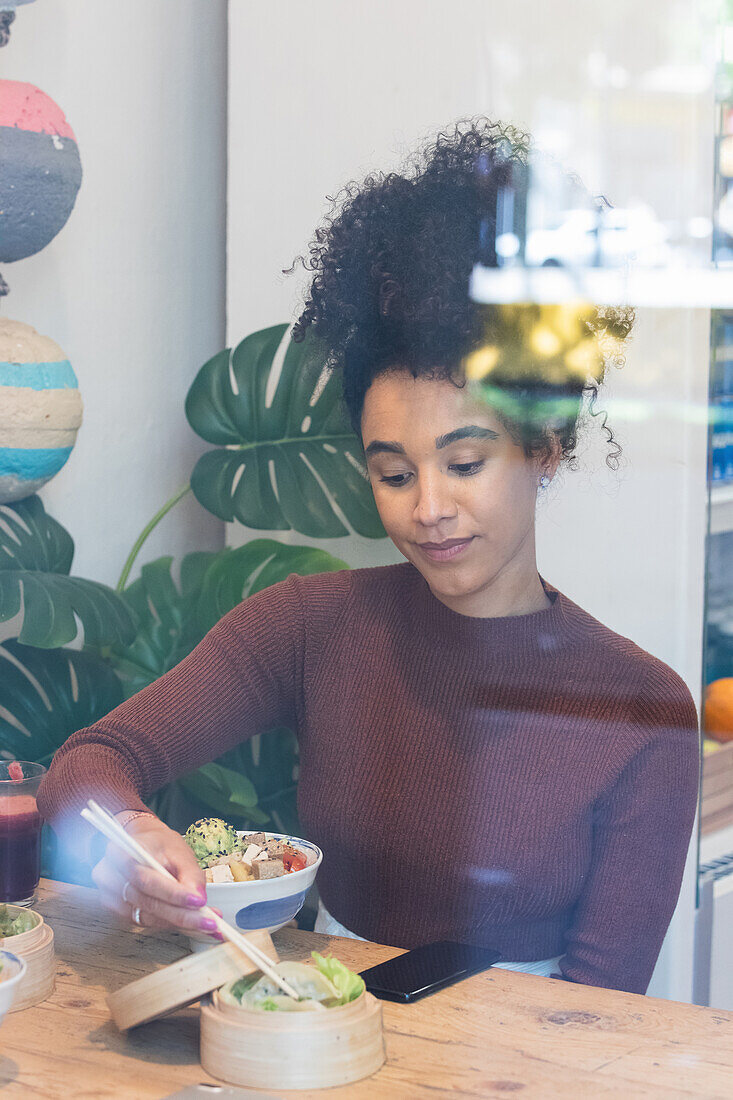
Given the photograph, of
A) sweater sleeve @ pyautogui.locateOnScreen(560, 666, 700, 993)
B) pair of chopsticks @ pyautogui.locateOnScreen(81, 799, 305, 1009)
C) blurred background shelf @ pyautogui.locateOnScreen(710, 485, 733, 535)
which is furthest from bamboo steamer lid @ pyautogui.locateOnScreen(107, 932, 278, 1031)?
blurred background shelf @ pyautogui.locateOnScreen(710, 485, 733, 535)

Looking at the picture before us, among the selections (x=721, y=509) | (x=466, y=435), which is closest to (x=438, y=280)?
(x=466, y=435)

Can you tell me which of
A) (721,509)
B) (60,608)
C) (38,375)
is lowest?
(60,608)

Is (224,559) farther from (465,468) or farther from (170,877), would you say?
(170,877)

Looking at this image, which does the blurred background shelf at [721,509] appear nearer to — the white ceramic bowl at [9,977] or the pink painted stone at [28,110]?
the white ceramic bowl at [9,977]

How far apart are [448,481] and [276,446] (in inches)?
18.3

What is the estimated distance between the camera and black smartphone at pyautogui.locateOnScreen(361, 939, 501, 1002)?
2.53ft

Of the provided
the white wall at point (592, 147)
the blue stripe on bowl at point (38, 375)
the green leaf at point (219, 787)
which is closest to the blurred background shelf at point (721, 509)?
the white wall at point (592, 147)

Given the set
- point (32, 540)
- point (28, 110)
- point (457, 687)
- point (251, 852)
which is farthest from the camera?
point (32, 540)

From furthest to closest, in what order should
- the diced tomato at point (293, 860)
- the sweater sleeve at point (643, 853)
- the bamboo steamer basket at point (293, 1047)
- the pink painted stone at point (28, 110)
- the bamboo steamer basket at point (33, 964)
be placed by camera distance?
the pink painted stone at point (28, 110) < the sweater sleeve at point (643, 853) < the diced tomato at point (293, 860) < the bamboo steamer basket at point (33, 964) < the bamboo steamer basket at point (293, 1047)

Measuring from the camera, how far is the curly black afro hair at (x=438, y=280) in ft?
3.33

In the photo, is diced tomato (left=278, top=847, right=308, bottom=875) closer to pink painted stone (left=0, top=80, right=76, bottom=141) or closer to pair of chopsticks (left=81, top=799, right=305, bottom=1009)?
pair of chopsticks (left=81, top=799, right=305, bottom=1009)

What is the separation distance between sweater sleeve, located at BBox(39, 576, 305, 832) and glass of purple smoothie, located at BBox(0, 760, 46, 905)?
0.04 metres

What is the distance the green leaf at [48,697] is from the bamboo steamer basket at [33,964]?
573 mm

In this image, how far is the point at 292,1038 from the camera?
64cm
